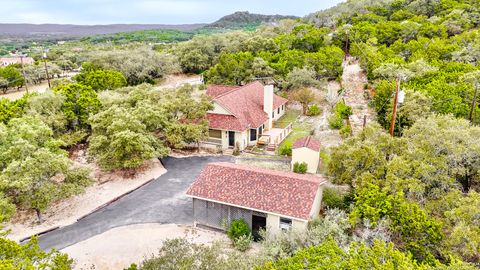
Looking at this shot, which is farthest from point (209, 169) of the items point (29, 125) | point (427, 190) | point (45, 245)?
point (29, 125)

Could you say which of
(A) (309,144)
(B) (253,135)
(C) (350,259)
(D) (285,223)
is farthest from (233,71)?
(C) (350,259)

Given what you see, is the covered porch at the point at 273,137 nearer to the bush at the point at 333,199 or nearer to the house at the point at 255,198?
the bush at the point at 333,199

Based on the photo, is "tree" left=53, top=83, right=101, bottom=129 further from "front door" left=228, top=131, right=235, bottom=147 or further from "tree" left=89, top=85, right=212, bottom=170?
"front door" left=228, top=131, right=235, bottom=147

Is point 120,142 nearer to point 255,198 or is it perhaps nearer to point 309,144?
point 255,198

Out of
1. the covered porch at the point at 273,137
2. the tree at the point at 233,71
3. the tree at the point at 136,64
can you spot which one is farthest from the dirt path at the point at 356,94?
the tree at the point at 136,64

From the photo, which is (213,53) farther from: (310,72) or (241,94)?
(241,94)
